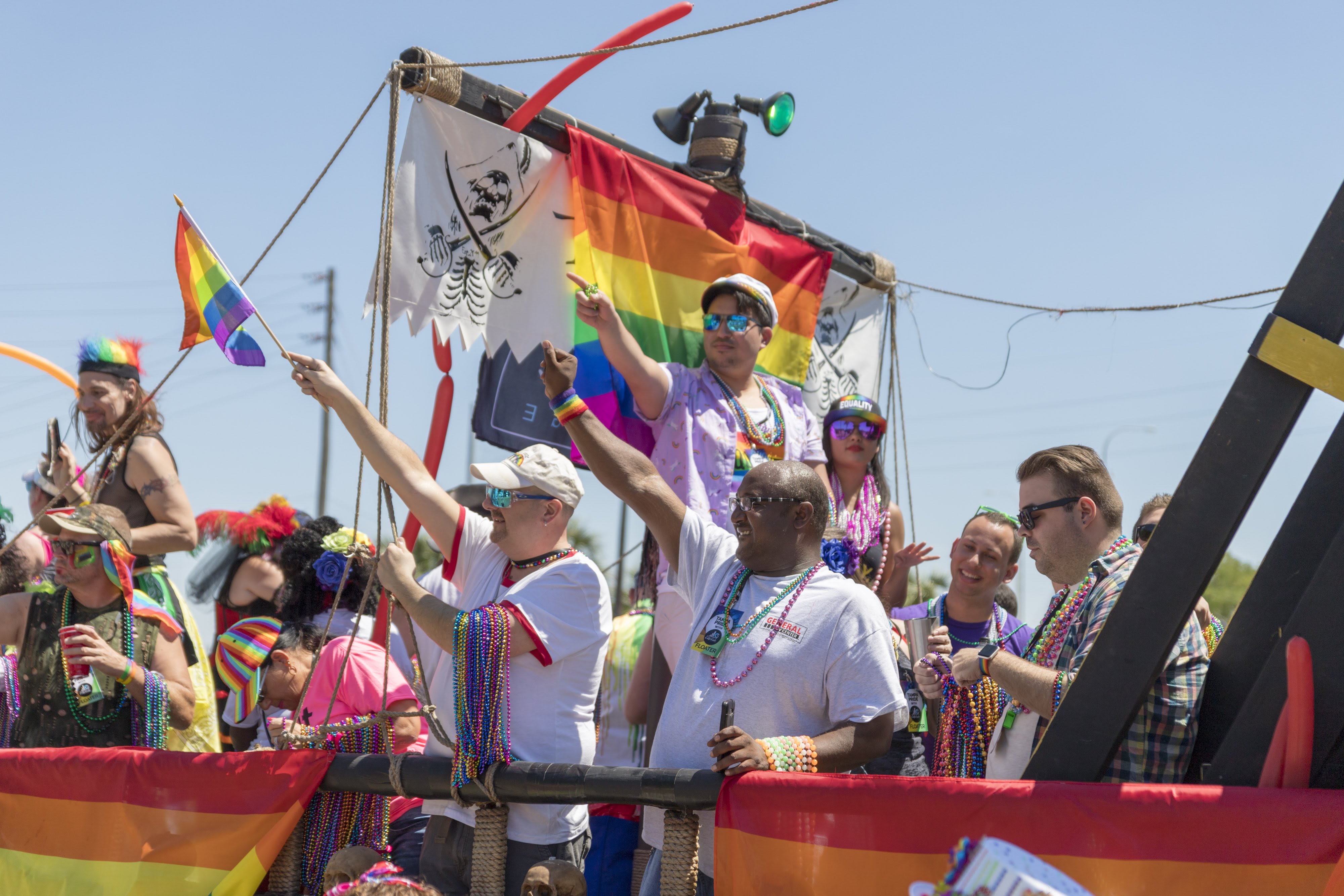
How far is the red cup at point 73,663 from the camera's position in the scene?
3957mm

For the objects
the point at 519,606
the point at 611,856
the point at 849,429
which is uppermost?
the point at 849,429

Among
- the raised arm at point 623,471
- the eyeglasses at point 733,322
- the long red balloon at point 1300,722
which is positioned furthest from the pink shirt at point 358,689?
the long red balloon at point 1300,722

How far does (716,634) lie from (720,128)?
356 centimetres

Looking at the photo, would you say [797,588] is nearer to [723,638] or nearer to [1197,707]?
[723,638]

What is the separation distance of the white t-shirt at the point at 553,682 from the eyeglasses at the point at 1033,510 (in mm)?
1200

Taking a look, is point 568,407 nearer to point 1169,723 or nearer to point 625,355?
point 625,355

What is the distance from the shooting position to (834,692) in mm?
3047

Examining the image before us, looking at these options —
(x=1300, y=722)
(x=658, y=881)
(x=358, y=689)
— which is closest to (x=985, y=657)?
(x=1300, y=722)

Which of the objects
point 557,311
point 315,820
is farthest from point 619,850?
point 557,311

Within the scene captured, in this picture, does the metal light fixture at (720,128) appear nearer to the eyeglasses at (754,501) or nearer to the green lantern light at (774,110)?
the green lantern light at (774,110)

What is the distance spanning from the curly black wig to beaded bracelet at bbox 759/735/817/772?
8.08 feet

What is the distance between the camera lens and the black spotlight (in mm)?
6172

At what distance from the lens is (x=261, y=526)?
19.7ft

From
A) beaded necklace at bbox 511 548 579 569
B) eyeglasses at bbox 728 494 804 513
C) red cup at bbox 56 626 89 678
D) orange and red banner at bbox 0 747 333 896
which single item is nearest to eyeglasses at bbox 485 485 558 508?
beaded necklace at bbox 511 548 579 569
